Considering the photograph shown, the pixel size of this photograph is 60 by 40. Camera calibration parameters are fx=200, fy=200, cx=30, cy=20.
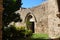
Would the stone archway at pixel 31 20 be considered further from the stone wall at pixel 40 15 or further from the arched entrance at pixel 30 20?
the stone wall at pixel 40 15

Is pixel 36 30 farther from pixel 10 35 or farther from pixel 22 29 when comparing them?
pixel 10 35

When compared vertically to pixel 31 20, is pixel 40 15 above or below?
above

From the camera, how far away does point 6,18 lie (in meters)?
11.1

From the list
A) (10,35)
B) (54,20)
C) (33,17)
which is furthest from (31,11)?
(54,20)

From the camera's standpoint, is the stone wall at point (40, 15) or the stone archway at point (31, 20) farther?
the stone archway at point (31, 20)

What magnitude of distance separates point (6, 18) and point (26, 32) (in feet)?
9.14

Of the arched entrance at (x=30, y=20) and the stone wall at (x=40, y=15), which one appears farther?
the arched entrance at (x=30, y=20)

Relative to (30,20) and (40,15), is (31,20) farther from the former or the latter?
(40,15)

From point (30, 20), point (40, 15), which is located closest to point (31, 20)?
point (30, 20)

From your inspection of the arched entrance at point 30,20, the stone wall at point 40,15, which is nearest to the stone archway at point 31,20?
the arched entrance at point 30,20

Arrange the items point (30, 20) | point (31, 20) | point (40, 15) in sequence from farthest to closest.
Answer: point (30, 20), point (31, 20), point (40, 15)

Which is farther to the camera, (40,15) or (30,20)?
(30,20)

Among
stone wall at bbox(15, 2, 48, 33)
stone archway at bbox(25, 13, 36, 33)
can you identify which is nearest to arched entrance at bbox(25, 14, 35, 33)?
stone archway at bbox(25, 13, 36, 33)

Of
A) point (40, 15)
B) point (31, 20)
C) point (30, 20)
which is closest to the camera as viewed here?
point (40, 15)
